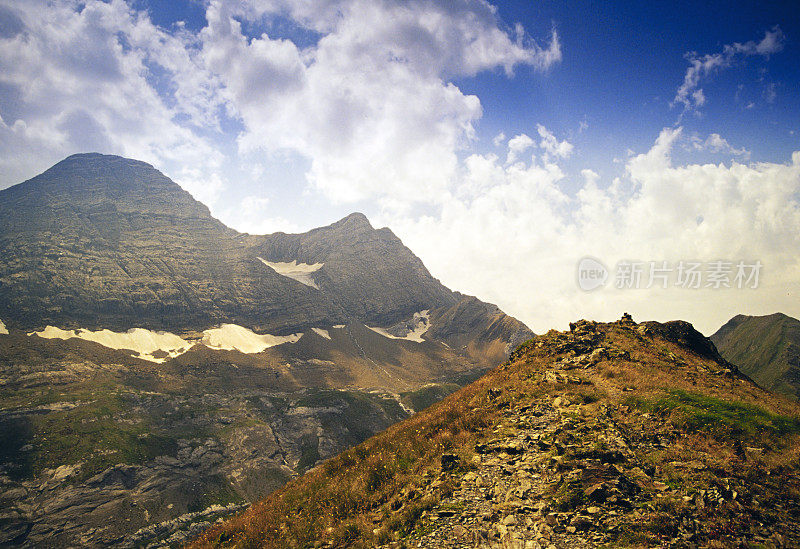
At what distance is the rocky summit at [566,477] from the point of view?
9.52m

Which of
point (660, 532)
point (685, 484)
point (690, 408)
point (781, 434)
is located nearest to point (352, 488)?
point (660, 532)

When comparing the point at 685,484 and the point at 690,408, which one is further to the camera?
the point at 690,408

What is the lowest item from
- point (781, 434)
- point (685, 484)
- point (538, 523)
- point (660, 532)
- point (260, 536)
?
point (260, 536)

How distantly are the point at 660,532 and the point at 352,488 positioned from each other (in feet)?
34.3

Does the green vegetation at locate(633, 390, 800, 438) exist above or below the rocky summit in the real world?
above

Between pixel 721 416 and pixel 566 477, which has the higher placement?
pixel 721 416

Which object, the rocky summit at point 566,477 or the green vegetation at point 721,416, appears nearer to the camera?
the rocky summit at point 566,477

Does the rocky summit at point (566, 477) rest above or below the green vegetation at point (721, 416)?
below

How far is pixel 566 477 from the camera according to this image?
1192 centimetres

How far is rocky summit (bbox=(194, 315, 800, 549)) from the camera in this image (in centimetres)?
952

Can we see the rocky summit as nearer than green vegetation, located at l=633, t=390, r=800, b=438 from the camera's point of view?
Yes

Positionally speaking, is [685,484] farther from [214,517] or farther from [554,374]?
[214,517]

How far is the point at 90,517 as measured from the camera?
366 ft

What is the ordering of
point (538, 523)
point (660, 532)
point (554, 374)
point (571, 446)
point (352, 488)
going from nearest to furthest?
point (660, 532)
point (538, 523)
point (571, 446)
point (352, 488)
point (554, 374)
